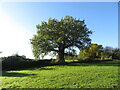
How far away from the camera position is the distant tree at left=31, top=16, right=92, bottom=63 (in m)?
24.7

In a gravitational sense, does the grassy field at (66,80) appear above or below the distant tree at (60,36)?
below

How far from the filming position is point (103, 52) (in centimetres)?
4853

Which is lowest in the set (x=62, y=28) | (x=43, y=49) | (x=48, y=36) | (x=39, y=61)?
(x=39, y=61)

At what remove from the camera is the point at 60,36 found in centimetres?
2550

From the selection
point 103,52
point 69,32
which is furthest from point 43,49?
point 103,52

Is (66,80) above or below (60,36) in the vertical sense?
below

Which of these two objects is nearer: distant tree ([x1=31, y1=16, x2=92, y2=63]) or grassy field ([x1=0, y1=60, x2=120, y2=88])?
grassy field ([x1=0, y1=60, x2=120, y2=88])

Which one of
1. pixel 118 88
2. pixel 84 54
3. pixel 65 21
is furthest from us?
pixel 84 54

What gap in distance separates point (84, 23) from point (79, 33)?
12.0 ft

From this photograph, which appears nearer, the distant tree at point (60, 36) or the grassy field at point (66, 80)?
the grassy field at point (66, 80)

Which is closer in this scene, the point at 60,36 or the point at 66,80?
the point at 66,80

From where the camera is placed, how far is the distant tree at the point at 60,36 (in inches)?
973

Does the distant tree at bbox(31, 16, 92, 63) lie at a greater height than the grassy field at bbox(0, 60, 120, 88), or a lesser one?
greater

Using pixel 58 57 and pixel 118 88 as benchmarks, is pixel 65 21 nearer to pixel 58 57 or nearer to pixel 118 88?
pixel 58 57
